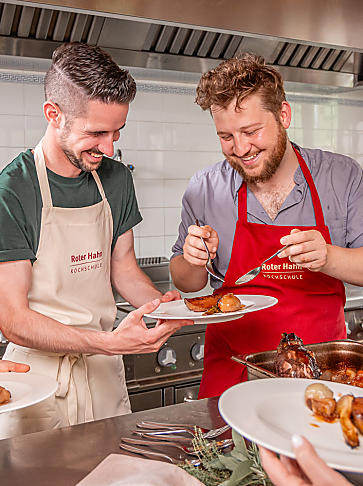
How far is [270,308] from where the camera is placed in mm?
1967

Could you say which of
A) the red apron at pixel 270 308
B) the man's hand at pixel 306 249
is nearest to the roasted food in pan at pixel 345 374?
the man's hand at pixel 306 249

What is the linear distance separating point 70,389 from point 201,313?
0.50 m

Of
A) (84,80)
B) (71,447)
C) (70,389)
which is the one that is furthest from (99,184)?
(71,447)

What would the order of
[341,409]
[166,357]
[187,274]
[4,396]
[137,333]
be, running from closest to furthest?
[341,409] → [4,396] → [137,333] → [187,274] → [166,357]

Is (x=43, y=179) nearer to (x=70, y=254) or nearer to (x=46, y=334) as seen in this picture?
(x=70, y=254)

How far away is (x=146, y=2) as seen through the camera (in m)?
1.65

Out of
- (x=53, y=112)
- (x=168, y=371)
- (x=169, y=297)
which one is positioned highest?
(x=53, y=112)

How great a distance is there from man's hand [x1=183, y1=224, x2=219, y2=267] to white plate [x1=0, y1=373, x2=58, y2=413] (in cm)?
71

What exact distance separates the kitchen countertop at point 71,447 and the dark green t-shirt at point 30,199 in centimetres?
58

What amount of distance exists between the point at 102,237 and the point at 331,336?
89 cm

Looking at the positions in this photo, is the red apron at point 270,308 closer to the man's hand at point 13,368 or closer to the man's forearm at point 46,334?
the man's forearm at point 46,334

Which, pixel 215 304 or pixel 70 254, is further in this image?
pixel 70 254

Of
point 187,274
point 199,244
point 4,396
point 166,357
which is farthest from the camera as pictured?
point 166,357

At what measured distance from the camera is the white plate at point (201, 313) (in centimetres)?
150
